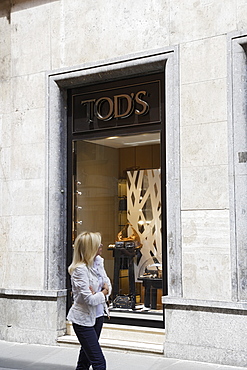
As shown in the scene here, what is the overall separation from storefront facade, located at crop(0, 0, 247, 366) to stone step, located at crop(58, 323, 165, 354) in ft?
0.54

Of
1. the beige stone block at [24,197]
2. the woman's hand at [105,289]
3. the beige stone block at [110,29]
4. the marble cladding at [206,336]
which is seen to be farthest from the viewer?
the beige stone block at [24,197]

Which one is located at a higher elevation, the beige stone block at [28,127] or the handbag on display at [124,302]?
the beige stone block at [28,127]

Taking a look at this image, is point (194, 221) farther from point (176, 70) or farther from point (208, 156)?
point (176, 70)

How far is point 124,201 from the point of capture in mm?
9898

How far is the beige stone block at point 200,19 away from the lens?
27.2 feet

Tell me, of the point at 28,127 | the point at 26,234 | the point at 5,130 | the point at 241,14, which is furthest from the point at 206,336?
the point at 5,130

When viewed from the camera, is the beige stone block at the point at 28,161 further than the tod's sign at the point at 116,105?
Yes

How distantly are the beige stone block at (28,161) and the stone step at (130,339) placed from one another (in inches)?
111

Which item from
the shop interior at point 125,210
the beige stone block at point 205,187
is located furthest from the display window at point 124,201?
the beige stone block at point 205,187

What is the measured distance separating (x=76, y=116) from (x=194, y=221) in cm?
308

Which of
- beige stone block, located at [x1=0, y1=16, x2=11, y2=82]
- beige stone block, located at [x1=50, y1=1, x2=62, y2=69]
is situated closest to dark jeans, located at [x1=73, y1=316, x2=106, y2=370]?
beige stone block, located at [x1=50, y1=1, x2=62, y2=69]

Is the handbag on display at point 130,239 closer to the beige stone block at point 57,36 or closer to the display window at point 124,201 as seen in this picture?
the display window at point 124,201

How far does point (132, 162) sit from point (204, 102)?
197 cm

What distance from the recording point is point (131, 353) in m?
8.64
